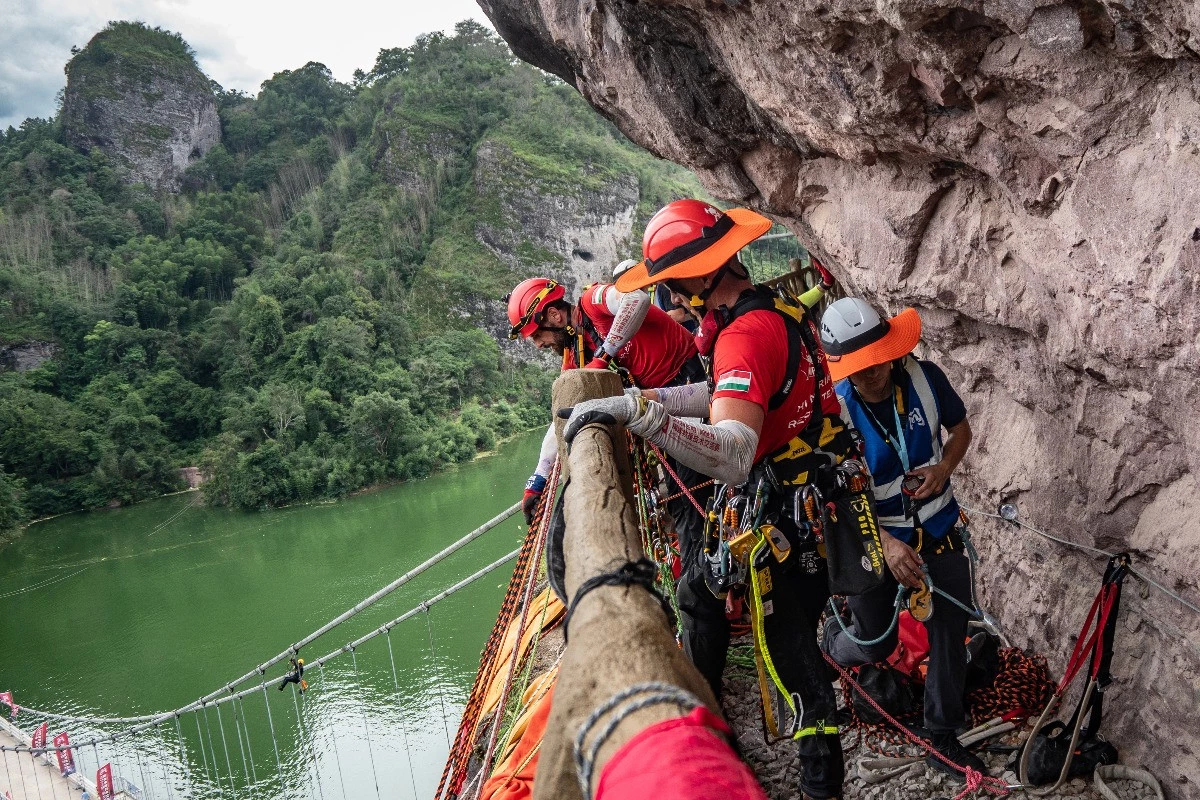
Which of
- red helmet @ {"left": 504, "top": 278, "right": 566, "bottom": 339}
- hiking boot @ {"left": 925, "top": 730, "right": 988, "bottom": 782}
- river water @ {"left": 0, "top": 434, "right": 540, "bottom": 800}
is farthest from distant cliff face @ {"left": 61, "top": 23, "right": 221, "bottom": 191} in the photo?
hiking boot @ {"left": 925, "top": 730, "right": 988, "bottom": 782}

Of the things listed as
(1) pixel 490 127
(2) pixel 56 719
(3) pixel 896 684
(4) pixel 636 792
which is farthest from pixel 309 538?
(1) pixel 490 127

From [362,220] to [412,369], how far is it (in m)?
14.2

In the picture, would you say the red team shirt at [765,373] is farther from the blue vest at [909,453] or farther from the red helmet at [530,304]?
the red helmet at [530,304]

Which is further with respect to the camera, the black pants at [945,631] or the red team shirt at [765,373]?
the black pants at [945,631]

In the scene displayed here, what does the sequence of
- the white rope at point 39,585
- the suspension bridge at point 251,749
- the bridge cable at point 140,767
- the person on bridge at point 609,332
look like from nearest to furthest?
1. the person on bridge at point 609,332
2. the suspension bridge at point 251,749
3. the bridge cable at point 140,767
4. the white rope at point 39,585

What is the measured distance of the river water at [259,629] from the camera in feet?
38.0

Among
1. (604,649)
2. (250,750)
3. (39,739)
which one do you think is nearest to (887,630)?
(604,649)

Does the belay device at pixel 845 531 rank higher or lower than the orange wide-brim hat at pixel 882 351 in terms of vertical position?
lower

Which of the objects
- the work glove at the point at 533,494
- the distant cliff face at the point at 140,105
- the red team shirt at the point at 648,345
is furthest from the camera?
the distant cliff face at the point at 140,105

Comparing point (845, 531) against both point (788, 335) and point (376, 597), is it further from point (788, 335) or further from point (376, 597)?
point (376, 597)

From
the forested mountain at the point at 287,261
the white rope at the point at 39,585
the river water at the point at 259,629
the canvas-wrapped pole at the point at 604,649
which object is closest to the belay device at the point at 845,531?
the canvas-wrapped pole at the point at 604,649

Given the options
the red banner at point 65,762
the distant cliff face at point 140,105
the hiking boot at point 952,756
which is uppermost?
the distant cliff face at point 140,105

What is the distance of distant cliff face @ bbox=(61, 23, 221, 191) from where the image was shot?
4650cm

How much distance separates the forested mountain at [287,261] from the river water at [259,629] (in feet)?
7.10
